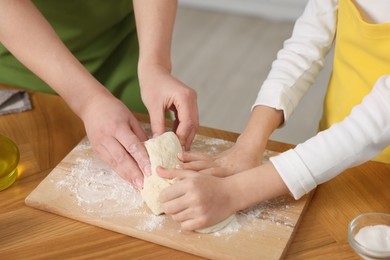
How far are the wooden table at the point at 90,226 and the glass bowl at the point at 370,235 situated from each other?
0.02 meters

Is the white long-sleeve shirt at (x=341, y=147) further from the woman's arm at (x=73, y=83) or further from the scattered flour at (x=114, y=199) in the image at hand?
the woman's arm at (x=73, y=83)

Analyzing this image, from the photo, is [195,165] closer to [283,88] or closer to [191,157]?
[191,157]

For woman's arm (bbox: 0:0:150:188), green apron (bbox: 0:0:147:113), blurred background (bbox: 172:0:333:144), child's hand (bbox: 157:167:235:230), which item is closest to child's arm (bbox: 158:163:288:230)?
child's hand (bbox: 157:167:235:230)

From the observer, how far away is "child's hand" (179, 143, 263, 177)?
1.06 m

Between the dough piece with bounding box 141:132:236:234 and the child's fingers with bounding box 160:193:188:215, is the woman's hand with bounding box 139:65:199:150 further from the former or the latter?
the child's fingers with bounding box 160:193:188:215

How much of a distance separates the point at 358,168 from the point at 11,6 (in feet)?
2.36

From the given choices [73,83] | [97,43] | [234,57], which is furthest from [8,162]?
[234,57]

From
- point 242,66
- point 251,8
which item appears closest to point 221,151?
point 242,66

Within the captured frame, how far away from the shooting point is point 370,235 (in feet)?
3.14

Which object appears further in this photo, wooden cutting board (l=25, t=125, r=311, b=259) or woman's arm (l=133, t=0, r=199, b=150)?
woman's arm (l=133, t=0, r=199, b=150)

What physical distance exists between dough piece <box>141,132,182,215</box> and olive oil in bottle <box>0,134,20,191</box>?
0.77ft

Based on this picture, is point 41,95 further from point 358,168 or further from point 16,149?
point 358,168

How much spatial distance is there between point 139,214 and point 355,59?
20.9 inches

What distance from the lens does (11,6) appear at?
1188mm
